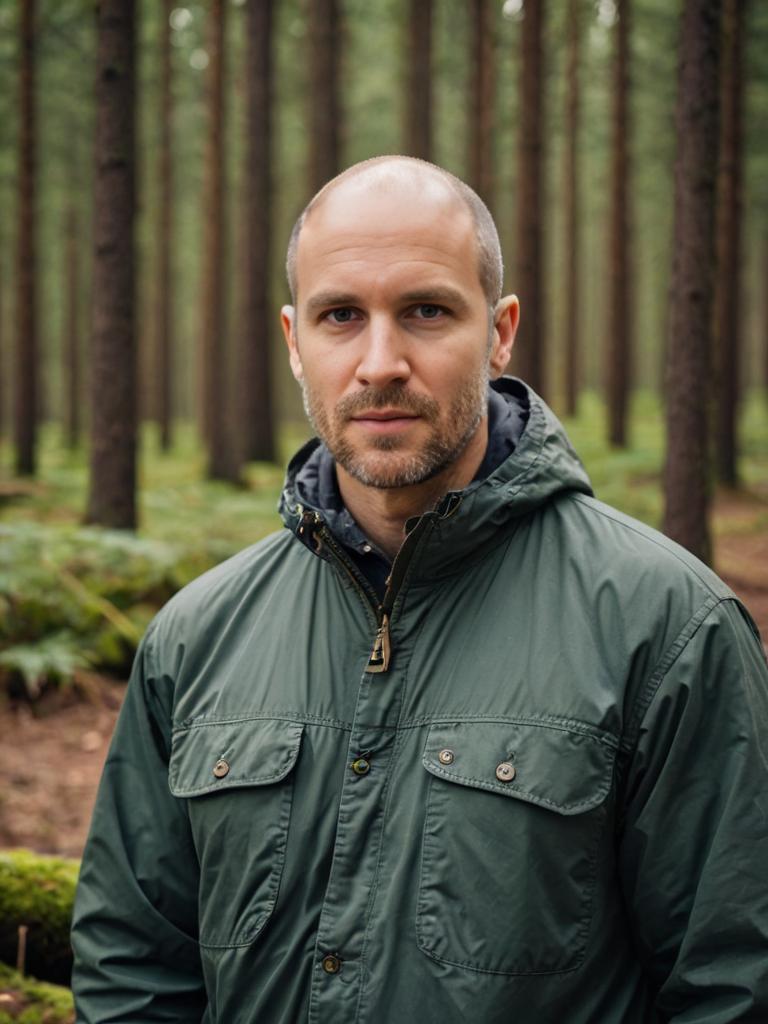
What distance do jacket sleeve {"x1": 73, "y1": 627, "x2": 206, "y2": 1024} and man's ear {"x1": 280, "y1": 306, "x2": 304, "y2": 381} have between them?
2.95ft

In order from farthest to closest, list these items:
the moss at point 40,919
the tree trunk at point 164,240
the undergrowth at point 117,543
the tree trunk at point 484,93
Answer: the tree trunk at point 164,240, the tree trunk at point 484,93, the undergrowth at point 117,543, the moss at point 40,919

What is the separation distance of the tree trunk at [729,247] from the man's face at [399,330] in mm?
12401

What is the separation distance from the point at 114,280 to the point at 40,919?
26.1 feet

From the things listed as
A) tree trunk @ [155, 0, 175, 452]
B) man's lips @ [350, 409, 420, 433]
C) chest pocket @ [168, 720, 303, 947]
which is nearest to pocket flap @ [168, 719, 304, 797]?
chest pocket @ [168, 720, 303, 947]

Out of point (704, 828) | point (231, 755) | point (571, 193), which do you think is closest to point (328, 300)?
point (231, 755)

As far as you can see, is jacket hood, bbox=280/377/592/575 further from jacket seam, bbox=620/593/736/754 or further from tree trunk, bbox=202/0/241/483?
tree trunk, bbox=202/0/241/483

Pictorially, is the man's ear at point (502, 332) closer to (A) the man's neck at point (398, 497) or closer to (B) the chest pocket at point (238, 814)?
(A) the man's neck at point (398, 497)

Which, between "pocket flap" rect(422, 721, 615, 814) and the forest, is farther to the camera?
the forest

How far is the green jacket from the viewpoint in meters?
2.05

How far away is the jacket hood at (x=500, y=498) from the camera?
7.55ft

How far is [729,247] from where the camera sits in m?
15.3

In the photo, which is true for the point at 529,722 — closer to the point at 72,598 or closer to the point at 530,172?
the point at 72,598

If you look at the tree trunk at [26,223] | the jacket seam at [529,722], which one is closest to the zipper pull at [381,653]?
the jacket seam at [529,722]

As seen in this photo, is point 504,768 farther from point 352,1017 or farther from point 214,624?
point 214,624
